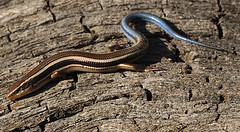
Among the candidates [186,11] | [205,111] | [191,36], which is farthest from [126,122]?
[186,11]

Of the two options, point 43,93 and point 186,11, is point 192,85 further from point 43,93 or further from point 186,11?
point 43,93

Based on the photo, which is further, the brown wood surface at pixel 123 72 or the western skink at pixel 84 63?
the western skink at pixel 84 63

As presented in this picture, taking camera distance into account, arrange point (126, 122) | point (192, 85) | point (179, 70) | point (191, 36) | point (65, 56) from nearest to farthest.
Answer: point (126, 122) < point (192, 85) < point (179, 70) < point (65, 56) < point (191, 36)

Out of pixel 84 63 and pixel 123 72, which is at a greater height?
pixel 84 63

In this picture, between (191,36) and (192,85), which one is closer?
(192,85)

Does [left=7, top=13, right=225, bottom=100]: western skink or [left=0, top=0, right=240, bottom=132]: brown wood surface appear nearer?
[left=0, top=0, right=240, bottom=132]: brown wood surface

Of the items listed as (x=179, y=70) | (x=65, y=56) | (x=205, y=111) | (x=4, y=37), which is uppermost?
(x=4, y=37)

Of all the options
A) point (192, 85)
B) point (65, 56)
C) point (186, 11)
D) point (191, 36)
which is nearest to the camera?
point (192, 85)

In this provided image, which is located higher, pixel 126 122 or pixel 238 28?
pixel 238 28
